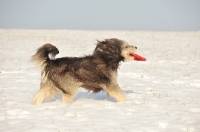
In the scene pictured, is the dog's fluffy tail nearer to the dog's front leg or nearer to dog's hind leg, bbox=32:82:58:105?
dog's hind leg, bbox=32:82:58:105

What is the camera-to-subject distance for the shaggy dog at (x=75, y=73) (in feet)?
25.7

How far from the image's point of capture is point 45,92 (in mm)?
7887

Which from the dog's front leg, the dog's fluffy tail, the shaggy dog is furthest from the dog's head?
the dog's fluffy tail

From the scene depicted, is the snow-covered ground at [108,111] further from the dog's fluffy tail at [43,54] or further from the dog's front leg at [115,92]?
the dog's fluffy tail at [43,54]

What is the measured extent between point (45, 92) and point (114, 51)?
1973 millimetres

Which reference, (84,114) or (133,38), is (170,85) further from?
(133,38)

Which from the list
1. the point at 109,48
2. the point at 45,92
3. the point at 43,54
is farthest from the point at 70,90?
the point at 109,48

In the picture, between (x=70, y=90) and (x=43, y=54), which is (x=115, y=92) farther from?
(x=43, y=54)

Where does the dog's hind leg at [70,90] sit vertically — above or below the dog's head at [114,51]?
below

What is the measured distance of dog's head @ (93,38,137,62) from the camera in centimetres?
805

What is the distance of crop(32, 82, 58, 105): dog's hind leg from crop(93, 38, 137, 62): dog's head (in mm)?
1381

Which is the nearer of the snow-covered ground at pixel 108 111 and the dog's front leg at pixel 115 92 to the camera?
the snow-covered ground at pixel 108 111

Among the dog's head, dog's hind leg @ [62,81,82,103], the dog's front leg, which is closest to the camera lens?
dog's hind leg @ [62,81,82,103]

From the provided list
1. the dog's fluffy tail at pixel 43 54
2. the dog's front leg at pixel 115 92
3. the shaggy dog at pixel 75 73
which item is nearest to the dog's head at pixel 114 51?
the shaggy dog at pixel 75 73
